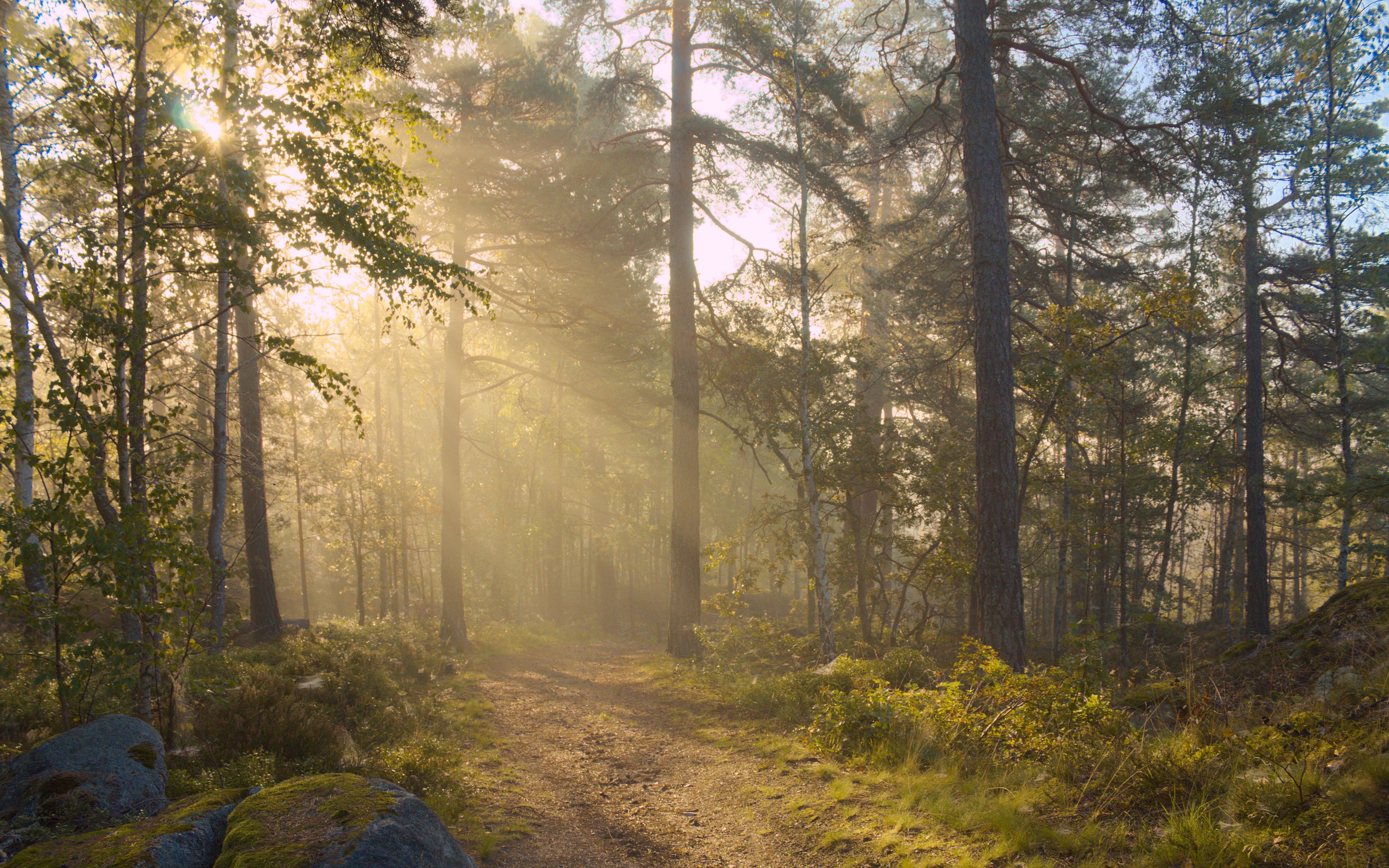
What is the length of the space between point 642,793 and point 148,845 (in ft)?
14.3

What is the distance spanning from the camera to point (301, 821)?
3596 millimetres

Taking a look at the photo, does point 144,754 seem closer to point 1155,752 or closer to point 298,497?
point 1155,752

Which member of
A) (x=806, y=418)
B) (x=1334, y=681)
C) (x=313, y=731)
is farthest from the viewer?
(x=806, y=418)

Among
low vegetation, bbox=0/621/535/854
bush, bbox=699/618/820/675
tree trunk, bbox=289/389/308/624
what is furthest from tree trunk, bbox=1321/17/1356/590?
tree trunk, bbox=289/389/308/624

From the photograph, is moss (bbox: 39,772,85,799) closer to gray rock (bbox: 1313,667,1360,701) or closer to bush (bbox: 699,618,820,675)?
gray rock (bbox: 1313,667,1360,701)

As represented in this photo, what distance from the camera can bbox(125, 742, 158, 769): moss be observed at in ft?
15.3

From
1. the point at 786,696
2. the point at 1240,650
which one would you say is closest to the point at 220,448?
the point at 786,696

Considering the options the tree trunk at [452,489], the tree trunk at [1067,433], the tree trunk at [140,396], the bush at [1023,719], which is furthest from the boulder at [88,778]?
the tree trunk at [452,489]

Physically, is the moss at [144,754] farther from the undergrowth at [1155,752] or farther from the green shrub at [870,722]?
the green shrub at [870,722]

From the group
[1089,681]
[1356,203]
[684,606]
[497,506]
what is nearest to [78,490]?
[1089,681]

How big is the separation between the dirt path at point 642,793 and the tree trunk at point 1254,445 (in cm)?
1370

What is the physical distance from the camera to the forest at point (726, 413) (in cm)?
470

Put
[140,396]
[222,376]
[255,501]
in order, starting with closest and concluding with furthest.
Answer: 1. [140,396]
2. [222,376]
3. [255,501]

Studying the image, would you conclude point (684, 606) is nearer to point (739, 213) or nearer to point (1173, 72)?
point (739, 213)
